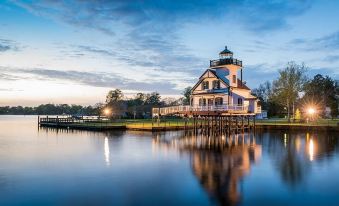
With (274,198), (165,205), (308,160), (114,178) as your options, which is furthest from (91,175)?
(308,160)

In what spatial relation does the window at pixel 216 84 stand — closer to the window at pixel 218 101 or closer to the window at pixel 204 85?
the window at pixel 204 85

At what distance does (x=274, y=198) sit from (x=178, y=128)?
3903cm

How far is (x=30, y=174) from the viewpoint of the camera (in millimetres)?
19688

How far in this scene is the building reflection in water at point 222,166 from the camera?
14898 mm

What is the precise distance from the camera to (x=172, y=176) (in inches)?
742

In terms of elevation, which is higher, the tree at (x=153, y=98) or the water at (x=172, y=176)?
the tree at (x=153, y=98)

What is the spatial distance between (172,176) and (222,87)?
1161 inches

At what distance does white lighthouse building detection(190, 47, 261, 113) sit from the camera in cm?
4625

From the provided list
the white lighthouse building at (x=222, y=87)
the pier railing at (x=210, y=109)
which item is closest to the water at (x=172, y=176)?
the pier railing at (x=210, y=109)

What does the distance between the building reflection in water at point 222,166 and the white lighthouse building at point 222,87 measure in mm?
14832

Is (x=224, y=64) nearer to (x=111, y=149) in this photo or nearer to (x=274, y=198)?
(x=111, y=149)

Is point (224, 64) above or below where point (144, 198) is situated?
above

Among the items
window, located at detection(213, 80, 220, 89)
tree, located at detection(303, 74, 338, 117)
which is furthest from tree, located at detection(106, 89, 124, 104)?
window, located at detection(213, 80, 220, 89)

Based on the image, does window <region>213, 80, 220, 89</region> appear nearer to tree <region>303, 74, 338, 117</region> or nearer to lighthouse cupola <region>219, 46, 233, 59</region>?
lighthouse cupola <region>219, 46, 233, 59</region>
